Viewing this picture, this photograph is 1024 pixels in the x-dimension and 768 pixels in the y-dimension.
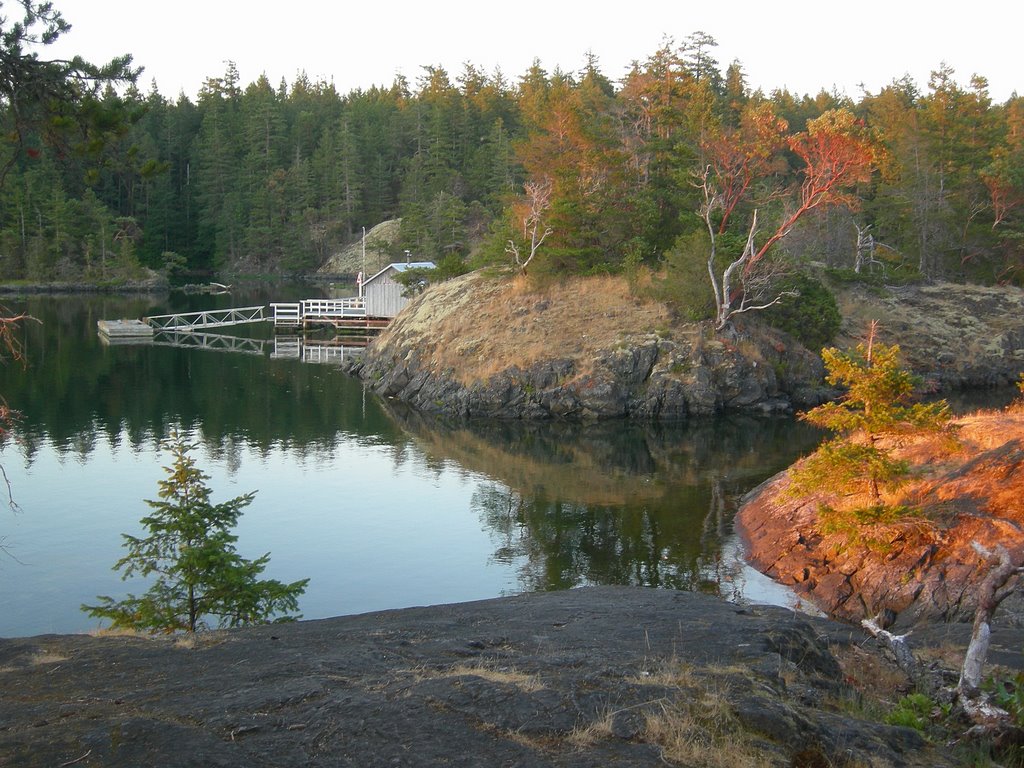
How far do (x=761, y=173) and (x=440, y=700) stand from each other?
3571cm

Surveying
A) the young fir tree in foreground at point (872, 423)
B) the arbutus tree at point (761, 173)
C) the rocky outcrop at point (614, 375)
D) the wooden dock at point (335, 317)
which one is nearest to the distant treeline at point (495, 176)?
the arbutus tree at point (761, 173)

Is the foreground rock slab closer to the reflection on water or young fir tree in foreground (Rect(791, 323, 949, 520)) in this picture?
young fir tree in foreground (Rect(791, 323, 949, 520))

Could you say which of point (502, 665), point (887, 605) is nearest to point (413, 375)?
point (887, 605)

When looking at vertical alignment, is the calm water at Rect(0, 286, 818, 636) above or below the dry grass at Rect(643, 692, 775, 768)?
below

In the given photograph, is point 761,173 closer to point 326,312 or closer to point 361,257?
point 326,312

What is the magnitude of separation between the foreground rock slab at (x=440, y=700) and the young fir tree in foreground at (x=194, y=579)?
2.54m

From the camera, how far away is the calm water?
19734 millimetres

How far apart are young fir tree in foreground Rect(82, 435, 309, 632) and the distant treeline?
17.4 feet

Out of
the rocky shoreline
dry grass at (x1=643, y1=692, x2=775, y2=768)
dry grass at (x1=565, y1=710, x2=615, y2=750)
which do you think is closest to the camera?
dry grass at (x1=643, y1=692, x2=775, y2=768)

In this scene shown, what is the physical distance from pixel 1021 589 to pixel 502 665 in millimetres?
10486

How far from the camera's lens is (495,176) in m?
103

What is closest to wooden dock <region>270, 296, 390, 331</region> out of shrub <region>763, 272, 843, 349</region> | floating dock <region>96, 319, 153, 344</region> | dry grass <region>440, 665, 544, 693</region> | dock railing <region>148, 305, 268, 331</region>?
dock railing <region>148, 305, 268, 331</region>

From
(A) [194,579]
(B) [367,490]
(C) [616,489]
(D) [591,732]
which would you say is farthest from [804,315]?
(D) [591,732]

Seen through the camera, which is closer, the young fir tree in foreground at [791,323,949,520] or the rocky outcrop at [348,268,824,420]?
the young fir tree in foreground at [791,323,949,520]
